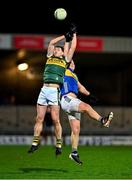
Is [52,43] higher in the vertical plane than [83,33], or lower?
lower

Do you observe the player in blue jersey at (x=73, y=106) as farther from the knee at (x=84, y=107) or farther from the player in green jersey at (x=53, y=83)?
the player in green jersey at (x=53, y=83)

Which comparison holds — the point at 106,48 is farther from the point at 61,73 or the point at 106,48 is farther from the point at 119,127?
the point at 61,73

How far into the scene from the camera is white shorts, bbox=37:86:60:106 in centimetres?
1417

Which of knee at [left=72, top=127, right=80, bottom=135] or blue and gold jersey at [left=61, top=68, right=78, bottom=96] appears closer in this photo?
blue and gold jersey at [left=61, top=68, right=78, bottom=96]

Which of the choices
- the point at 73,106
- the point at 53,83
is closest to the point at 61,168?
the point at 73,106

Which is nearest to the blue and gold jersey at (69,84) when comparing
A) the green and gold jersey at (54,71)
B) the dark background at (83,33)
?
the green and gold jersey at (54,71)

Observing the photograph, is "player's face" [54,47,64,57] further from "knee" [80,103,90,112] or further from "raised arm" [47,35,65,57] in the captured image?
"knee" [80,103,90,112]

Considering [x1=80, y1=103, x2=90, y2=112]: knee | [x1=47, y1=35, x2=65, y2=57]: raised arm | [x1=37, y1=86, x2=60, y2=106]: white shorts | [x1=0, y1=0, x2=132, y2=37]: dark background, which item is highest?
[x1=0, y1=0, x2=132, y2=37]: dark background

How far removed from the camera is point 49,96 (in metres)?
14.2

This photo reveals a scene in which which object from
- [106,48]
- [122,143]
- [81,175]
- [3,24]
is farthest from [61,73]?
[3,24]

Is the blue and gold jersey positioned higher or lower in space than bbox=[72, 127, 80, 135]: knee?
higher

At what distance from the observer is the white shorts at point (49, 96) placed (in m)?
14.2

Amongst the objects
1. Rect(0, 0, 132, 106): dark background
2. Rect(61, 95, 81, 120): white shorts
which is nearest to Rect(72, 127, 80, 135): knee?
Rect(61, 95, 81, 120): white shorts

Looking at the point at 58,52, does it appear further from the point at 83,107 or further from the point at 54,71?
the point at 83,107
